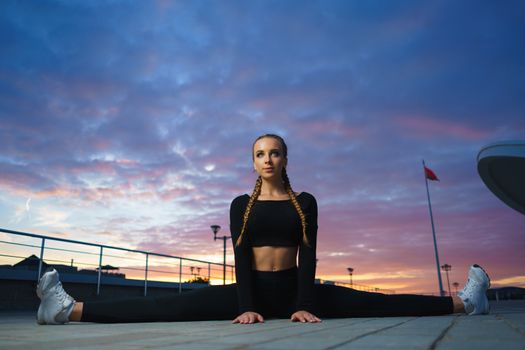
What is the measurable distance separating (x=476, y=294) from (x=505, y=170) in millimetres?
12391

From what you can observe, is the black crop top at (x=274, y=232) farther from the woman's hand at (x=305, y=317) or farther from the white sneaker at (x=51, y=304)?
the white sneaker at (x=51, y=304)

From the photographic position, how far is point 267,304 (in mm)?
3537

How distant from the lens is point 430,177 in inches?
1115

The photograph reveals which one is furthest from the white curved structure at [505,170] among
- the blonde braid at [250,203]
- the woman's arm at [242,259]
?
the woman's arm at [242,259]

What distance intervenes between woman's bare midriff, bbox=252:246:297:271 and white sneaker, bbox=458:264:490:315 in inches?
67.4

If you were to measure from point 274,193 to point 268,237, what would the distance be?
1.59 ft

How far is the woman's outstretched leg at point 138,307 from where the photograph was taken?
3236 mm

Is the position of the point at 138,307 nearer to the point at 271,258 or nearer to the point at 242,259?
the point at 242,259

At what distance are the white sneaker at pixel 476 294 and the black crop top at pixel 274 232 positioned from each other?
1563 mm

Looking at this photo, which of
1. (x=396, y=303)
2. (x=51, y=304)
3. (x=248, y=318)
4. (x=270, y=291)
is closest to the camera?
(x=248, y=318)

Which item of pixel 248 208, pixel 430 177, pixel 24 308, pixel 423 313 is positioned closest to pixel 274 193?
pixel 248 208

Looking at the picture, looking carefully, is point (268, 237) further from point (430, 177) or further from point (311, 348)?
point (430, 177)

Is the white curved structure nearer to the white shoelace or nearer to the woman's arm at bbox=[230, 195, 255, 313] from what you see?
the woman's arm at bbox=[230, 195, 255, 313]

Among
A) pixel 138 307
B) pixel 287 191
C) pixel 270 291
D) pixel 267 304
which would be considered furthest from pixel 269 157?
pixel 138 307
